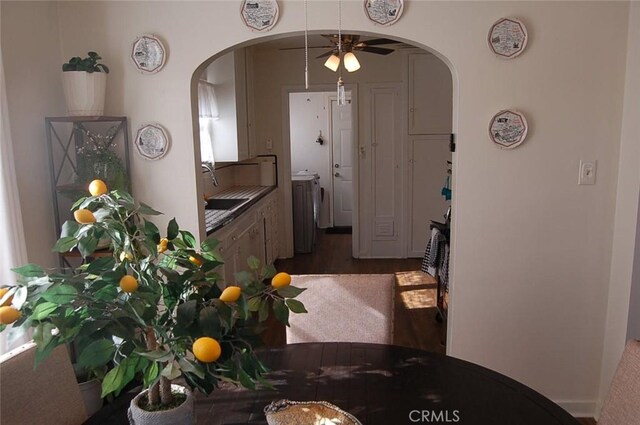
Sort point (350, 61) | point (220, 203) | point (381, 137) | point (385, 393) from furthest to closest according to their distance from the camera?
point (381, 137) < point (220, 203) < point (350, 61) < point (385, 393)

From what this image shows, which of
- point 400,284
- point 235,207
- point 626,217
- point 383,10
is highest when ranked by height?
point 383,10

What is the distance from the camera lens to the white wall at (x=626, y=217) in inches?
94.4

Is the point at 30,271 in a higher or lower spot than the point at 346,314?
higher

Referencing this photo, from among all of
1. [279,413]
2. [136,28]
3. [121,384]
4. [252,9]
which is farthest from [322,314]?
[136,28]

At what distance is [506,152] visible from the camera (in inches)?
100

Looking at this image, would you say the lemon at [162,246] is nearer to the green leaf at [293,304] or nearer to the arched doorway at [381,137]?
the green leaf at [293,304]

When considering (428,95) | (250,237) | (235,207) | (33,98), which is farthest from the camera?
(428,95)

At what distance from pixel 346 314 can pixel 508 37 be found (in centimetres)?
145

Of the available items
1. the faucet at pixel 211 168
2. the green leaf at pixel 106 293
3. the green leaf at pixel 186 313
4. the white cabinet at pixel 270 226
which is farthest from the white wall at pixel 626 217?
the faucet at pixel 211 168

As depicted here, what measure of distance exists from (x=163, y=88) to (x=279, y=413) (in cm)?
181

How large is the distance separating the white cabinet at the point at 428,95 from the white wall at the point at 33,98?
387 centimetres

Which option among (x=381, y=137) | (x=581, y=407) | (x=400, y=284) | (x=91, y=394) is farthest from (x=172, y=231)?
(x=381, y=137)

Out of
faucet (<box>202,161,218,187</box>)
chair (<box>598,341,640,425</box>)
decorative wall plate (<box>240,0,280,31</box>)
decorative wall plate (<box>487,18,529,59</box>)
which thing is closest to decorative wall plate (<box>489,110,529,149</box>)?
decorative wall plate (<box>487,18,529,59</box>)

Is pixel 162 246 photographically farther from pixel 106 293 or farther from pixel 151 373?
pixel 151 373
